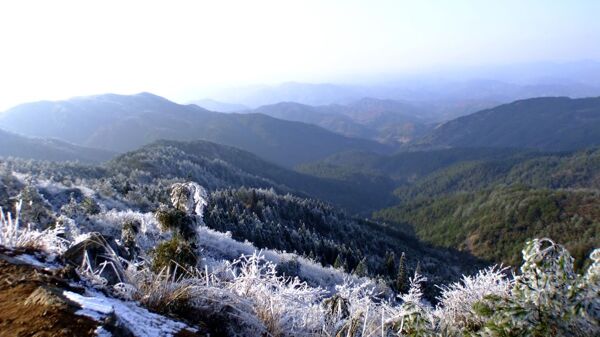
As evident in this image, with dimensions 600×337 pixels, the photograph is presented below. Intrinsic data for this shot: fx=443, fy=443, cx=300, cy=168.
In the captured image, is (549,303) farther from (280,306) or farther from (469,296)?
(280,306)

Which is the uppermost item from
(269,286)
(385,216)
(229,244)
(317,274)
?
(269,286)

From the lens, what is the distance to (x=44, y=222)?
18531 millimetres

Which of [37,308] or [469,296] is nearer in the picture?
[37,308]

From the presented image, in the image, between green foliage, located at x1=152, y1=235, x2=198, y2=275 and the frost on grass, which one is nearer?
the frost on grass

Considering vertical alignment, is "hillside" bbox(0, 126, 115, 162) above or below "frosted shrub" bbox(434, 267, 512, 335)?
below

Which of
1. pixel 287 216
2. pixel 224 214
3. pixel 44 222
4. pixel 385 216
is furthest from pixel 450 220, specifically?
pixel 44 222

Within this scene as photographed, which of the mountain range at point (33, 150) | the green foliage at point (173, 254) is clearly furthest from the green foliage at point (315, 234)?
the mountain range at point (33, 150)

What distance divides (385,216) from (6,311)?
589ft

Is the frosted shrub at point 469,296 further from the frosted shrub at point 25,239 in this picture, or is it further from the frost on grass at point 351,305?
the frosted shrub at point 25,239

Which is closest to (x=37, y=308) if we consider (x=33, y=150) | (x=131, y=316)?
(x=131, y=316)

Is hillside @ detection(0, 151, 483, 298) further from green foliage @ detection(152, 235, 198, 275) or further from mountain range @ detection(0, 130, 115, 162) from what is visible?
mountain range @ detection(0, 130, 115, 162)

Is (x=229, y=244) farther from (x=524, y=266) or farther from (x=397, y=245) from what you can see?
(x=397, y=245)

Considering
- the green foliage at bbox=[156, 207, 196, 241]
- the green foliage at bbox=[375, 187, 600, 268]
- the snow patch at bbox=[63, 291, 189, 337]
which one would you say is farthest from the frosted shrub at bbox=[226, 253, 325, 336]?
the green foliage at bbox=[375, 187, 600, 268]

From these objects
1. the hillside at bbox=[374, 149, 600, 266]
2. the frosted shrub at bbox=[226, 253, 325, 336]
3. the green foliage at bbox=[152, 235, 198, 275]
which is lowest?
the hillside at bbox=[374, 149, 600, 266]
